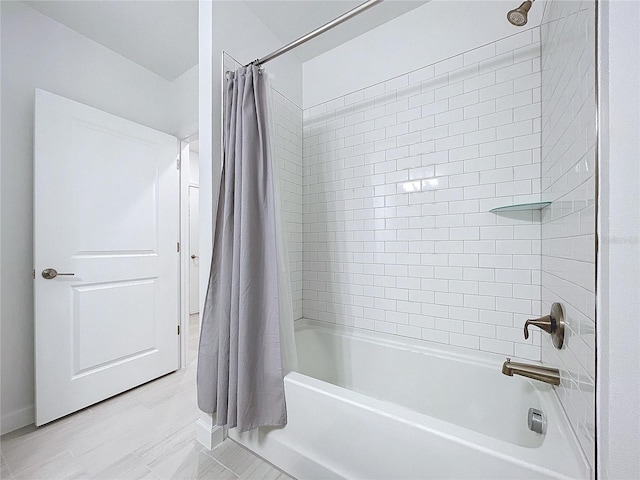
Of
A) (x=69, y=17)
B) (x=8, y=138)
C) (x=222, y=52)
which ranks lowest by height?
(x=8, y=138)

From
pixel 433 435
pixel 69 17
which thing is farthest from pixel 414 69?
pixel 69 17

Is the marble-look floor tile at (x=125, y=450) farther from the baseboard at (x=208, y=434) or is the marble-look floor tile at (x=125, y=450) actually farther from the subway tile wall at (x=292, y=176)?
the subway tile wall at (x=292, y=176)

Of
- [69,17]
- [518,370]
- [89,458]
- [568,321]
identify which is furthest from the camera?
[69,17]

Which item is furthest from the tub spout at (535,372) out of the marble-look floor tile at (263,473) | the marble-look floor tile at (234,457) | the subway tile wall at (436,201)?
the marble-look floor tile at (234,457)

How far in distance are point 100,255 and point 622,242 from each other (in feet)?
8.40

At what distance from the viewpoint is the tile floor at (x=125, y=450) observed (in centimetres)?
128

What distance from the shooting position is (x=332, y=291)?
203 centimetres

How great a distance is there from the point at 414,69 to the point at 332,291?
154 centimetres

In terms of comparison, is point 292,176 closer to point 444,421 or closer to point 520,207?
point 520,207

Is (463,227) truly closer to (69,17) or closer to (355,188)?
(355,188)

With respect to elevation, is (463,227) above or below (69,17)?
below

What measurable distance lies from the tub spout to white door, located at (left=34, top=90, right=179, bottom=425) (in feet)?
7.76

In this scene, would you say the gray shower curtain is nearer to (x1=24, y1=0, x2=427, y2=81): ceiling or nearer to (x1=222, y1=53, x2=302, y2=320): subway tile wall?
(x1=222, y1=53, x2=302, y2=320): subway tile wall

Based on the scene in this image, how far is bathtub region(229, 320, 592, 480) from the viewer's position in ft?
2.71
